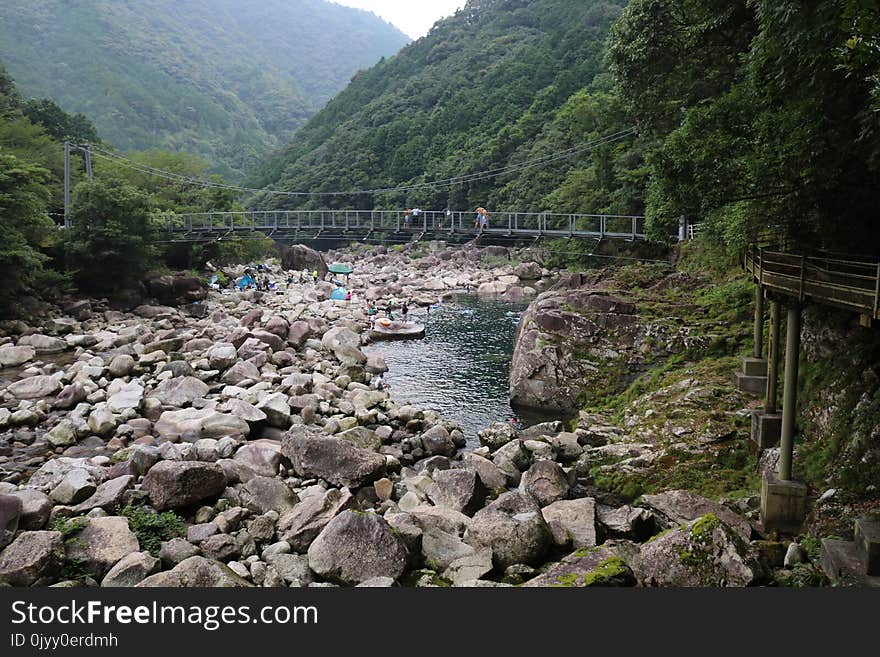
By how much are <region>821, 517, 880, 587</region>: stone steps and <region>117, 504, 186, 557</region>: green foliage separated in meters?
6.14

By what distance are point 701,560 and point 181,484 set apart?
5.59 metres

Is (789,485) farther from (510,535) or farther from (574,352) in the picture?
(574,352)

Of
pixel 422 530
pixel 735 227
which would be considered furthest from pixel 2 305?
pixel 735 227

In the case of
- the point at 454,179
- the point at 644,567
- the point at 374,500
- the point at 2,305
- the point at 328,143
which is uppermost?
the point at 328,143

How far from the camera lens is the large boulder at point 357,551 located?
Result: 5867 mm

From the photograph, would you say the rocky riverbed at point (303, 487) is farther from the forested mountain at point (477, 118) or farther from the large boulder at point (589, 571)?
the forested mountain at point (477, 118)

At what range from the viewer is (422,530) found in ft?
21.4

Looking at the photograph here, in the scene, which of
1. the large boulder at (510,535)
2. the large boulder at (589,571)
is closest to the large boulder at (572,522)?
the large boulder at (510,535)

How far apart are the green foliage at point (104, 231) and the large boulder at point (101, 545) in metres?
17.5

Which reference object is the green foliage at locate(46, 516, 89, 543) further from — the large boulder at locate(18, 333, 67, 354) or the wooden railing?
the large boulder at locate(18, 333, 67, 354)

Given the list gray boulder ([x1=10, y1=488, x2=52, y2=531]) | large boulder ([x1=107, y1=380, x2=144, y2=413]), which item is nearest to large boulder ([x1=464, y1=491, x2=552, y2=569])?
gray boulder ([x1=10, y1=488, x2=52, y2=531])

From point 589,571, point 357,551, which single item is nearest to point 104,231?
point 357,551

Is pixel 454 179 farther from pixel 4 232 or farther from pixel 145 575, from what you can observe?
pixel 145 575

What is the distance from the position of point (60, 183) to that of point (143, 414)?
68.5 feet
